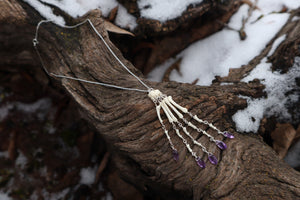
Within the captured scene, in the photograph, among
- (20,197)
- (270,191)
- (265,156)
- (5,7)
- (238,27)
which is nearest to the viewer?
(270,191)

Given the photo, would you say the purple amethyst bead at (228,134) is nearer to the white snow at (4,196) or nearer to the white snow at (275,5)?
the white snow at (275,5)

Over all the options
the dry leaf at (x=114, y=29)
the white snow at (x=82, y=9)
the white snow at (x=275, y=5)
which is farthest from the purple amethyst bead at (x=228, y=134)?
the white snow at (x=275, y=5)

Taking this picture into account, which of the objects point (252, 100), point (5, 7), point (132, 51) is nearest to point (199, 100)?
point (252, 100)

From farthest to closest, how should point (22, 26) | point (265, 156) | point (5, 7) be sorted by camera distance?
point (22, 26) < point (5, 7) < point (265, 156)

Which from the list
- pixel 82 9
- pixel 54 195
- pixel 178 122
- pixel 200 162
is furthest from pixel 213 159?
pixel 82 9

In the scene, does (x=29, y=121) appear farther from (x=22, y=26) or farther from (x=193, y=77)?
(x=193, y=77)

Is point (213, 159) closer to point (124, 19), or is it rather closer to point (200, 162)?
point (200, 162)
